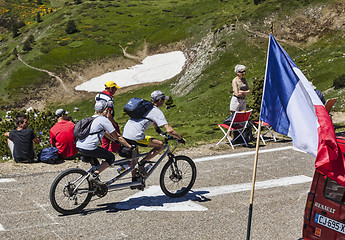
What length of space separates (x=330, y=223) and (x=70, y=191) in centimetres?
520

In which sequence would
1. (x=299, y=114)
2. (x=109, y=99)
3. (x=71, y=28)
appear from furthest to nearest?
(x=71, y=28) → (x=109, y=99) → (x=299, y=114)

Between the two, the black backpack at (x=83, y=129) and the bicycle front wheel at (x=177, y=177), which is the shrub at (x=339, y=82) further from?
the black backpack at (x=83, y=129)

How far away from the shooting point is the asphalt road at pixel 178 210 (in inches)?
307

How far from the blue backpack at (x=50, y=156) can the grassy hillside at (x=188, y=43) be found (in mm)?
5786

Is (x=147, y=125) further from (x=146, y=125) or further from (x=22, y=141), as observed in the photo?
(x=22, y=141)

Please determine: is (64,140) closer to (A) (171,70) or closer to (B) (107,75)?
(A) (171,70)

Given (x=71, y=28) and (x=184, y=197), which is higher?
(x=71, y=28)

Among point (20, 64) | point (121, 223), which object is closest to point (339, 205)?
point (121, 223)

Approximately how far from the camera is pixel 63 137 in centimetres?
1294

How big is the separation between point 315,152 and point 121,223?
428 centimetres

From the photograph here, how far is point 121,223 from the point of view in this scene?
8.30 metres

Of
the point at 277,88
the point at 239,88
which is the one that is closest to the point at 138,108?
the point at 277,88

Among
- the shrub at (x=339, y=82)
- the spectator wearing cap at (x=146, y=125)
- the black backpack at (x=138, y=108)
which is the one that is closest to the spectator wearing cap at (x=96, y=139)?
the spectator wearing cap at (x=146, y=125)

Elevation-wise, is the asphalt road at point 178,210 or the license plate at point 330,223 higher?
the license plate at point 330,223
